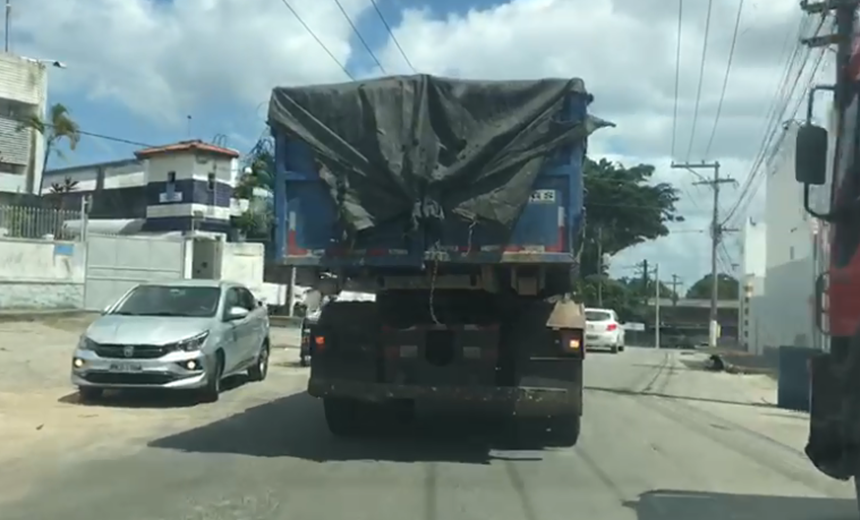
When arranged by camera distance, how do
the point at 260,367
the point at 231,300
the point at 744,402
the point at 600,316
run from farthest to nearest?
the point at 600,316 → the point at 744,402 → the point at 260,367 → the point at 231,300

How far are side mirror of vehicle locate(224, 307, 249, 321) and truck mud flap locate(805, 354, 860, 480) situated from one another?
9.42 metres

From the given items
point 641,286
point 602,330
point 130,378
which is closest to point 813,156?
point 130,378

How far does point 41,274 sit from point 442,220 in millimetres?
21184

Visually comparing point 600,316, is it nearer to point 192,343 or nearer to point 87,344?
point 192,343

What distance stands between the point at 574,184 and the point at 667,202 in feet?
148

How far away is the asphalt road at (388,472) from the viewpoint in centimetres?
778

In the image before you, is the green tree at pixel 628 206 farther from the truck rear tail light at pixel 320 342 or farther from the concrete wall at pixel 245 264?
the truck rear tail light at pixel 320 342

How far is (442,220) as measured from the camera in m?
9.79

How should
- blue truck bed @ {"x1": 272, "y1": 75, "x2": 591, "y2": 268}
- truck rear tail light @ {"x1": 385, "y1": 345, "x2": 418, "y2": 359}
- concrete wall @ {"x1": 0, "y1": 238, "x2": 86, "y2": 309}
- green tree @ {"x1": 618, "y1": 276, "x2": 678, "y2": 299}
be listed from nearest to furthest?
1. blue truck bed @ {"x1": 272, "y1": 75, "x2": 591, "y2": 268}
2. truck rear tail light @ {"x1": 385, "y1": 345, "x2": 418, "y2": 359}
3. concrete wall @ {"x1": 0, "y1": 238, "x2": 86, "y2": 309}
4. green tree @ {"x1": 618, "y1": 276, "x2": 678, "y2": 299}

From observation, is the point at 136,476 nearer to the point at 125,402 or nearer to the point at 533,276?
the point at 533,276

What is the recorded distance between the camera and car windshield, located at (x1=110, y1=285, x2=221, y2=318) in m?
14.7

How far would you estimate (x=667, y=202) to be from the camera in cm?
5372

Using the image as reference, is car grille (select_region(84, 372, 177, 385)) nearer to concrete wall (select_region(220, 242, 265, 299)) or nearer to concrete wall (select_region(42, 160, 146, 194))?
concrete wall (select_region(220, 242, 265, 299))

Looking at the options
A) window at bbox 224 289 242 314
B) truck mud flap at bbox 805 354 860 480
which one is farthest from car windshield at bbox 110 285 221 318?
truck mud flap at bbox 805 354 860 480
